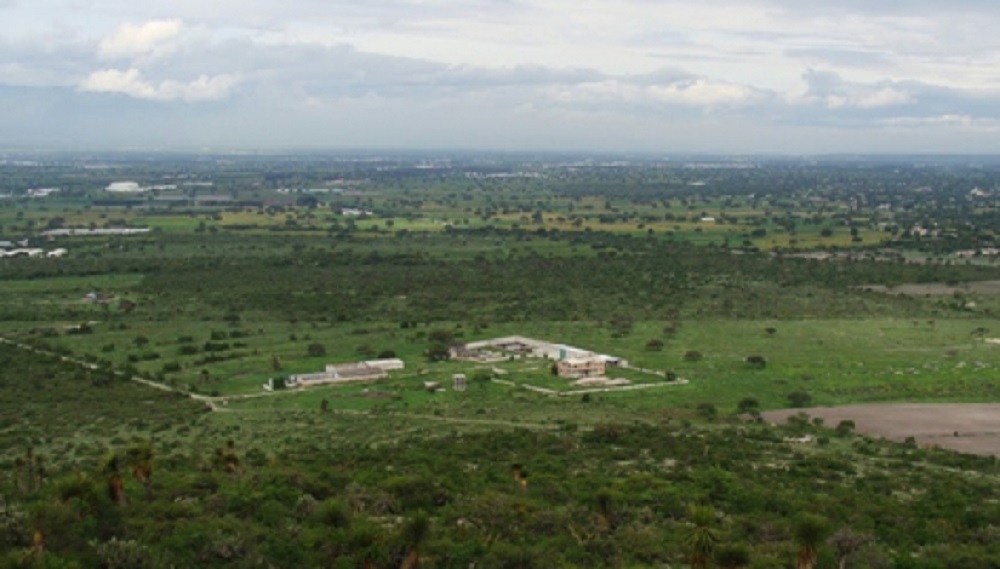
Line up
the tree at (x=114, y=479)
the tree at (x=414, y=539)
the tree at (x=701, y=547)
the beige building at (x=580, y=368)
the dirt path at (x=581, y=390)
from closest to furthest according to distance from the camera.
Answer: the tree at (x=701, y=547)
the tree at (x=414, y=539)
the tree at (x=114, y=479)
the dirt path at (x=581, y=390)
the beige building at (x=580, y=368)

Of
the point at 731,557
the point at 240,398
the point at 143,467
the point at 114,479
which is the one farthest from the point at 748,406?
the point at 114,479

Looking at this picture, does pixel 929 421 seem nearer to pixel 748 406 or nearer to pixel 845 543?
pixel 748 406

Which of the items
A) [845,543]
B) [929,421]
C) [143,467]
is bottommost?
[929,421]

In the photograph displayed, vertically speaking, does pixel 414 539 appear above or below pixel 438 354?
above

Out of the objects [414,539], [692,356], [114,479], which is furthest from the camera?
[692,356]

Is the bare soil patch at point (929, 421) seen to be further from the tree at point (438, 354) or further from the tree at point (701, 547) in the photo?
the tree at point (701, 547)

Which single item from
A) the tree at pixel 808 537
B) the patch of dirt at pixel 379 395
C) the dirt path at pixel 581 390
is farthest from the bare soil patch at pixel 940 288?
the tree at pixel 808 537

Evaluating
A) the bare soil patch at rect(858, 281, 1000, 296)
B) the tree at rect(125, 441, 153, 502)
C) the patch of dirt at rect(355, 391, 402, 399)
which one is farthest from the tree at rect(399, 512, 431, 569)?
the bare soil patch at rect(858, 281, 1000, 296)
